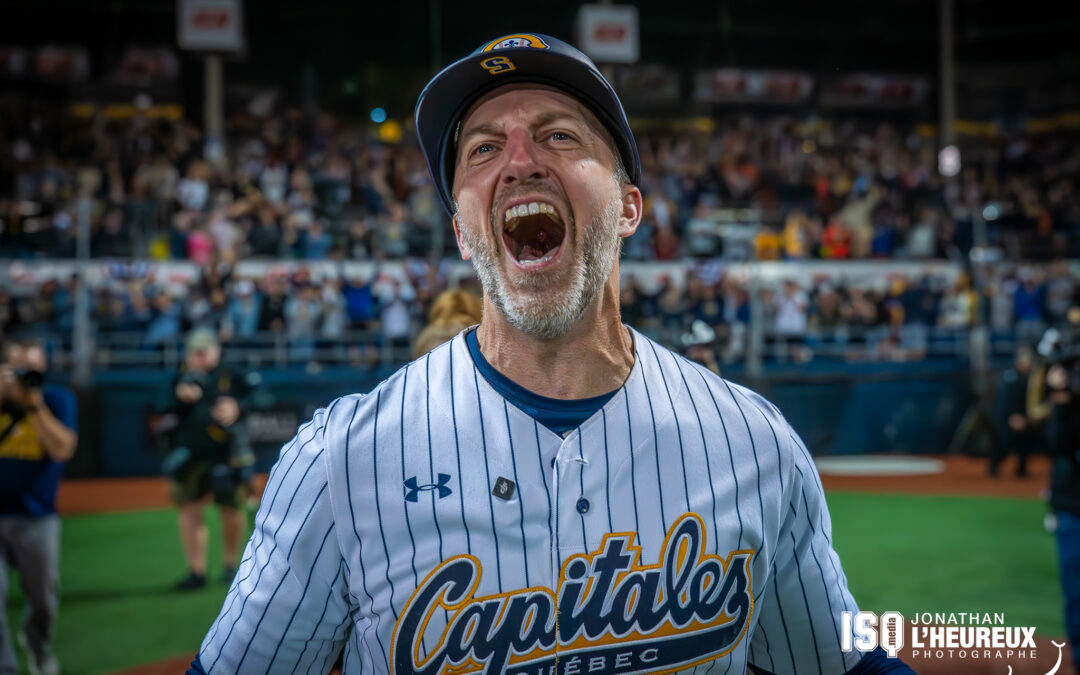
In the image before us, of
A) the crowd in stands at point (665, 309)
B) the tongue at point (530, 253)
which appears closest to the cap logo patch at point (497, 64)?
the tongue at point (530, 253)

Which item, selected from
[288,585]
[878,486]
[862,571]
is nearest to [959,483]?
[878,486]

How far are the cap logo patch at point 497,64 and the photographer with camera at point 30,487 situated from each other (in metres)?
4.27

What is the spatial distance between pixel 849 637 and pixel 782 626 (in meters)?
0.13

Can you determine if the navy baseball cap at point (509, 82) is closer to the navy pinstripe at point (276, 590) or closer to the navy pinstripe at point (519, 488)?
the navy pinstripe at point (519, 488)

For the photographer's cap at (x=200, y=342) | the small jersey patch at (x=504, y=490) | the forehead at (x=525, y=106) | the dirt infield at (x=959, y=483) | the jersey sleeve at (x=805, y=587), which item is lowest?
the dirt infield at (x=959, y=483)

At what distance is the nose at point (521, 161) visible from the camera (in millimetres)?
1653

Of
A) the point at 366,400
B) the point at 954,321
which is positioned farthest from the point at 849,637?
the point at 954,321

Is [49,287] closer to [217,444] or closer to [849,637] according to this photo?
[217,444]

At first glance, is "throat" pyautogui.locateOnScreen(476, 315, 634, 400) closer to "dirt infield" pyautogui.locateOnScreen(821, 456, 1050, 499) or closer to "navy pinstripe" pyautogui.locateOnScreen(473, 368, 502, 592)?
"navy pinstripe" pyautogui.locateOnScreen(473, 368, 502, 592)

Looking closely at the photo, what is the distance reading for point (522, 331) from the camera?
1.65m

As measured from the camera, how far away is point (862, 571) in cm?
705

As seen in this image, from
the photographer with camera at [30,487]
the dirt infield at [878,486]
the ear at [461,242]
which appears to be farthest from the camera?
the dirt infield at [878,486]

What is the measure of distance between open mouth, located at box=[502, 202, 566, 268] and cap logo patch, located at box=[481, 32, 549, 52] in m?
0.28

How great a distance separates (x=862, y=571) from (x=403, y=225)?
31.7ft
